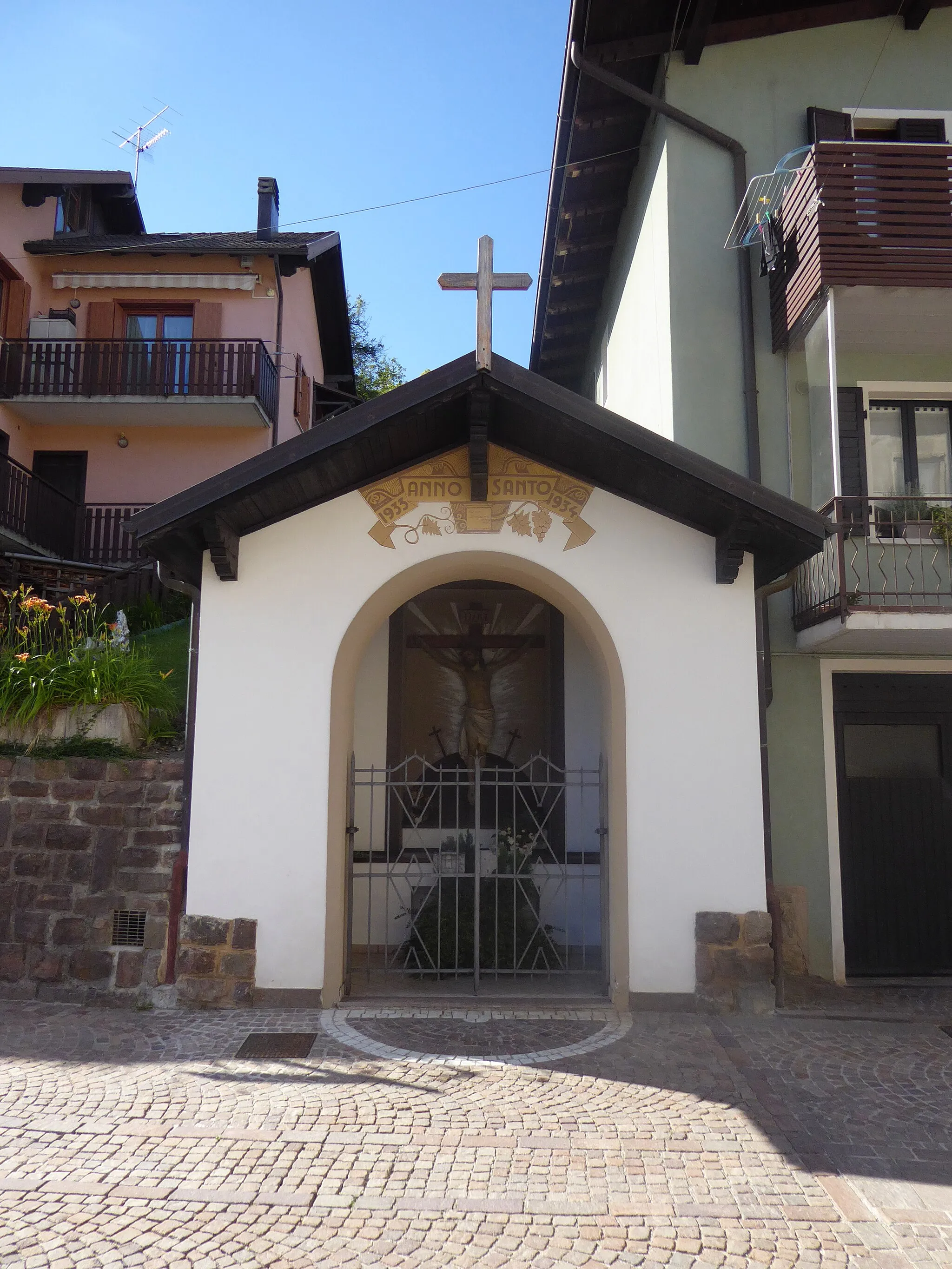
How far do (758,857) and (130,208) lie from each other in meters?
19.6

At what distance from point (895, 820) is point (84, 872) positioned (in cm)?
667

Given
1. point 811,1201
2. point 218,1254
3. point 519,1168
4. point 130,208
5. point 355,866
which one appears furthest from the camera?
point 130,208

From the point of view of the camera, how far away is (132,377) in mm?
17062

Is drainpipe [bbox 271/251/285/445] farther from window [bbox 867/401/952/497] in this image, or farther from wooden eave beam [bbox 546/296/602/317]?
window [bbox 867/401/952/497]

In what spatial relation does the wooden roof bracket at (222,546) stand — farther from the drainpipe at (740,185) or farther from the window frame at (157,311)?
the window frame at (157,311)

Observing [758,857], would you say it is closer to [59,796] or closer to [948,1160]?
[948,1160]

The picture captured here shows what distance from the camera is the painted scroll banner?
714 centimetres

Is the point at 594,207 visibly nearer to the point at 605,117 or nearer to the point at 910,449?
the point at 605,117

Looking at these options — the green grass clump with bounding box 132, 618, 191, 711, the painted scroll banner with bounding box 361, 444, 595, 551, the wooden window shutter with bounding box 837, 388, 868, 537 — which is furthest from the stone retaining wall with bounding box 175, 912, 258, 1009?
the wooden window shutter with bounding box 837, 388, 868, 537

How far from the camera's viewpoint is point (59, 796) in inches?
276

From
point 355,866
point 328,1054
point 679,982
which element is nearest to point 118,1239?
point 328,1054

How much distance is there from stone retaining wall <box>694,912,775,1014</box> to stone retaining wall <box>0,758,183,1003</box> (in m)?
3.77

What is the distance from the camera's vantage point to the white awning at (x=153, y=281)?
1741cm

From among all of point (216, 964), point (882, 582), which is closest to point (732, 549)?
point (882, 582)
